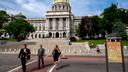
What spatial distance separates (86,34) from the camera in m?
105

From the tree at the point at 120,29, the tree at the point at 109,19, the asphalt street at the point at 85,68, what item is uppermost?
the tree at the point at 109,19

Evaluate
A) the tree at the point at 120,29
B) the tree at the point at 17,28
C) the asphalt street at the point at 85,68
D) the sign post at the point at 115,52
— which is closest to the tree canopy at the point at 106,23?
the tree at the point at 120,29

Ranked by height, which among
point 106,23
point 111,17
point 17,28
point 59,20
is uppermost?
point 59,20

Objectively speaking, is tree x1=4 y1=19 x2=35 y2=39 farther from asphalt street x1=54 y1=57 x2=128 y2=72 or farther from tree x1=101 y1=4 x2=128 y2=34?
asphalt street x1=54 y1=57 x2=128 y2=72

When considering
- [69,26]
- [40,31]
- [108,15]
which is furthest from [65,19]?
[108,15]

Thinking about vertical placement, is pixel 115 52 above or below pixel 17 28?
below

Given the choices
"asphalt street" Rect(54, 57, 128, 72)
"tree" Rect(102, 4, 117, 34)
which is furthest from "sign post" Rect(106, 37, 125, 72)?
"tree" Rect(102, 4, 117, 34)

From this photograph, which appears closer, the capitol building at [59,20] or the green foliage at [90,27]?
the green foliage at [90,27]

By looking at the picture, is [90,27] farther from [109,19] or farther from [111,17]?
[111,17]

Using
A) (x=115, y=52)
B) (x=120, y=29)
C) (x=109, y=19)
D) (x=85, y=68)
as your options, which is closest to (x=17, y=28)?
(x=109, y=19)

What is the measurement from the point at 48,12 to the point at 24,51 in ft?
429

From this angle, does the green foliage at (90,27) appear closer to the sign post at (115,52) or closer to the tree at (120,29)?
the tree at (120,29)

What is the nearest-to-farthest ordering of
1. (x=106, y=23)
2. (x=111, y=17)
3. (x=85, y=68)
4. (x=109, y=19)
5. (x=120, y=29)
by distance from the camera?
(x=85, y=68)
(x=120, y=29)
(x=106, y=23)
(x=111, y=17)
(x=109, y=19)

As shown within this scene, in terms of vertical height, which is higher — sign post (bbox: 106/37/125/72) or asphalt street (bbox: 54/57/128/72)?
sign post (bbox: 106/37/125/72)
